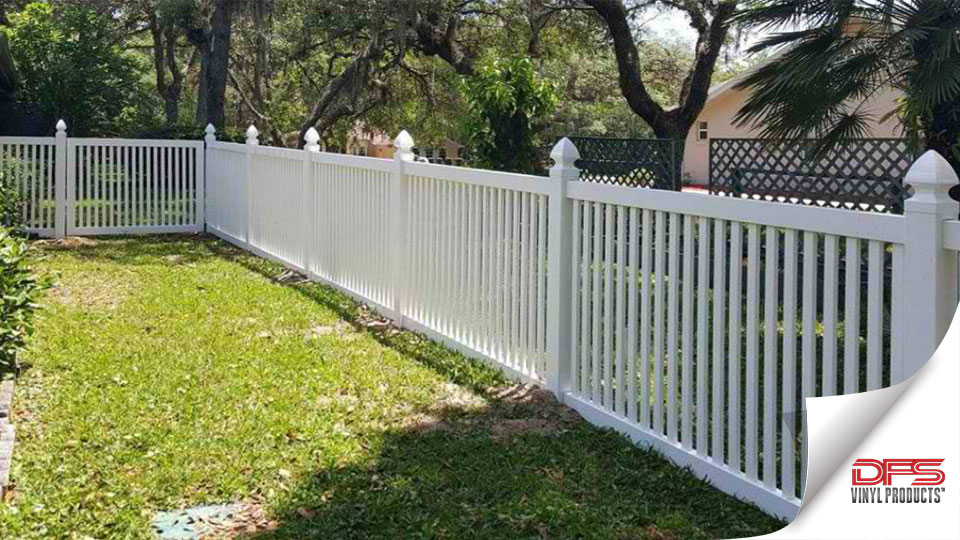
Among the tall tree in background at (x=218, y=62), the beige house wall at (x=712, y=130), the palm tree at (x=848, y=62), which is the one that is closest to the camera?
the palm tree at (x=848, y=62)

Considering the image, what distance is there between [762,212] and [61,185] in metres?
11.6

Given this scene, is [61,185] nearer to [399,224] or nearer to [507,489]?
[399,224]

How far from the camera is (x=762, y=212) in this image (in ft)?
13.6

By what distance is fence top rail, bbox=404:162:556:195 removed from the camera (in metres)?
5.84

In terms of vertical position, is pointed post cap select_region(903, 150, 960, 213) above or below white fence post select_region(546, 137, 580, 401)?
above

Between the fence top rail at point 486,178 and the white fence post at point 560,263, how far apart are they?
99 mm

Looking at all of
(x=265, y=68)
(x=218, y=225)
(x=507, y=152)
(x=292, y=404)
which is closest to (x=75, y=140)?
(x=218, y=225)

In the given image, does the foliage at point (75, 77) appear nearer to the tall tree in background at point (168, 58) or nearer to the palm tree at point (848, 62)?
the tall tree in background at point (168, 58)

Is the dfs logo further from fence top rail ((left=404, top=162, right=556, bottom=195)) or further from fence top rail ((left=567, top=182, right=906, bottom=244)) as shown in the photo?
fence top rail ((left=404, top=162, right=556, bottom=195))

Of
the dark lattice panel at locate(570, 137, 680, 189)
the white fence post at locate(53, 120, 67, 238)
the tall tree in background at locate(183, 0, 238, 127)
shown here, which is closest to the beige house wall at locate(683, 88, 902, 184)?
the dark lattice panel at locate(570, 137, 680, 189)

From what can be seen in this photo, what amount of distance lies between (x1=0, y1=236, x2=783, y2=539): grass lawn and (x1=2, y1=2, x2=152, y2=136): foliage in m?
10.9

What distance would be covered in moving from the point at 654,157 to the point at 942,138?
558cm

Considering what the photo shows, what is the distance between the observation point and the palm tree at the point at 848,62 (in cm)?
630

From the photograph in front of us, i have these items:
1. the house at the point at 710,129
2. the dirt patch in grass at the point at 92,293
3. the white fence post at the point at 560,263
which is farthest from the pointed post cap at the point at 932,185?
the house at the point at 710,129
